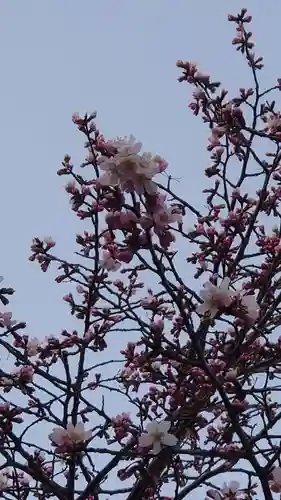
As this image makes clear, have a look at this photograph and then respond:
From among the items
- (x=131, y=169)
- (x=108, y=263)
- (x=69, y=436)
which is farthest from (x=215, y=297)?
(x=108, y=263)

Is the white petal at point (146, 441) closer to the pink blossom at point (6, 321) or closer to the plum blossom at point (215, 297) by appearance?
the plum blossom at point (215, 297)

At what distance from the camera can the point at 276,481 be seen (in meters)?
2.44

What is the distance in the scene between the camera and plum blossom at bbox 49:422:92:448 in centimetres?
232

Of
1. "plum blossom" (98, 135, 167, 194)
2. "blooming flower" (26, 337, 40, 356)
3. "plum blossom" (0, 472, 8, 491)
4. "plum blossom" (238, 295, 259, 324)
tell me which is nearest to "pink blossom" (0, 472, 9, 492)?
"plum blossom" (0, 472, 8, 491)

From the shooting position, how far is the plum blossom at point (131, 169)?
6.72 feet

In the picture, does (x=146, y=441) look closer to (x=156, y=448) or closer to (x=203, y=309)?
(x=156, y=448)

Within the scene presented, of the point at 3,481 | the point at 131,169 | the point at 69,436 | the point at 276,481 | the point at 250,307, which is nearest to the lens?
the point at 131,169

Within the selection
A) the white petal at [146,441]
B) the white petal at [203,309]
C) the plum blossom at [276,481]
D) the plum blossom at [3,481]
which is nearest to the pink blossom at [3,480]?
the plum blossom at [3,481]

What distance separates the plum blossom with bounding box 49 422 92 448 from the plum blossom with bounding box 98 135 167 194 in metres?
0.82

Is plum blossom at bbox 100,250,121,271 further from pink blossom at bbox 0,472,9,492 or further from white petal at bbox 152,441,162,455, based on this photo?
pink blossom at bbox 0,472,9,492

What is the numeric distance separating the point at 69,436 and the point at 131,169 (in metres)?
0.90

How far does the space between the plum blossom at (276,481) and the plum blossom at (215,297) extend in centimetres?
62

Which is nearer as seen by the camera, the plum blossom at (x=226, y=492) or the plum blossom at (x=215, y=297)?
the plum blossom at (x=215, y=297)

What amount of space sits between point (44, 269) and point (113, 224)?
3.71 feet
